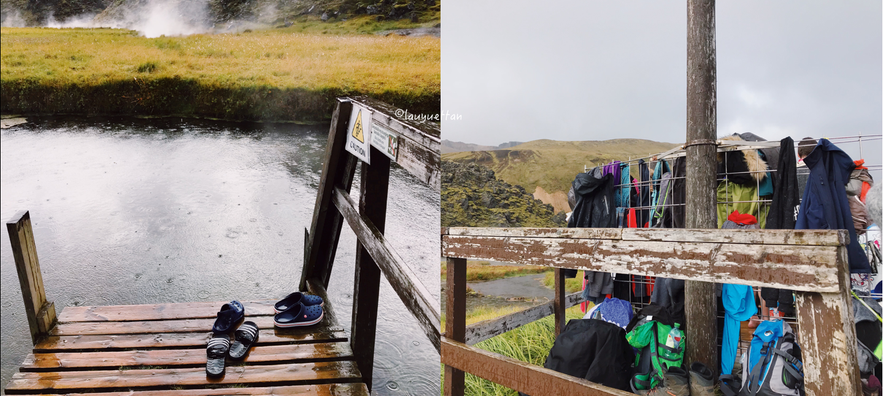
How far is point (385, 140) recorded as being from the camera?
4.25 ft

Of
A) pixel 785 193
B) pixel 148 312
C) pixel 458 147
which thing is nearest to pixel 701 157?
→ pixel 785 193

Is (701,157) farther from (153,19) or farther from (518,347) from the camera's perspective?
(153,19)

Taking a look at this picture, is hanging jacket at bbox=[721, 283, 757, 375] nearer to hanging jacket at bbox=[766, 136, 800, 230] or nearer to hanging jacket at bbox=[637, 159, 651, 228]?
hanging jacket at bbox=[766, 136, 800, 230]

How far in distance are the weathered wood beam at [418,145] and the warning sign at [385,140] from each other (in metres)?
0.01

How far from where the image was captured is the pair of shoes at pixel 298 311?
5.61 ft

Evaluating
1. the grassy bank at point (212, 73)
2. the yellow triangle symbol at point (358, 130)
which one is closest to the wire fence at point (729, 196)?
the grassy bank at point (212, 73)

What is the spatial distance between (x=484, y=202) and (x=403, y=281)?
9.88 meters

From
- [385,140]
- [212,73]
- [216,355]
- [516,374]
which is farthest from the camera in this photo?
[212,73]

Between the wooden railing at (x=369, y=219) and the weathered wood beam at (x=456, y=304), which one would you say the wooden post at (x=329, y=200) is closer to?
the wooden railing at (x=369, y=219)

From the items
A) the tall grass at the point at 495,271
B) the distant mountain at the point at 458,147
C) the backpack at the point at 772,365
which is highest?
the backpack at the point at 772,365

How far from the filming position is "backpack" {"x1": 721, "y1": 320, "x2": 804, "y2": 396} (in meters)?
1.67

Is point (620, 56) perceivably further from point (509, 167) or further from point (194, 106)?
point (194, 106)

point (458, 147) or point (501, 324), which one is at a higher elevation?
point (501, 324)

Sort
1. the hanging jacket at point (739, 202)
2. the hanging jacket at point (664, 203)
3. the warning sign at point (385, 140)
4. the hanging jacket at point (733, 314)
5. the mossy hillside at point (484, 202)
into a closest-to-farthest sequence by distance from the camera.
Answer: the warning sign at point (385, 140)
the hanging jacket at point (733, 314)
the hanging jacket at point (739, 202)
the hanging jacket at point (664, 203)
the mossy hillside at point (484, 202)
